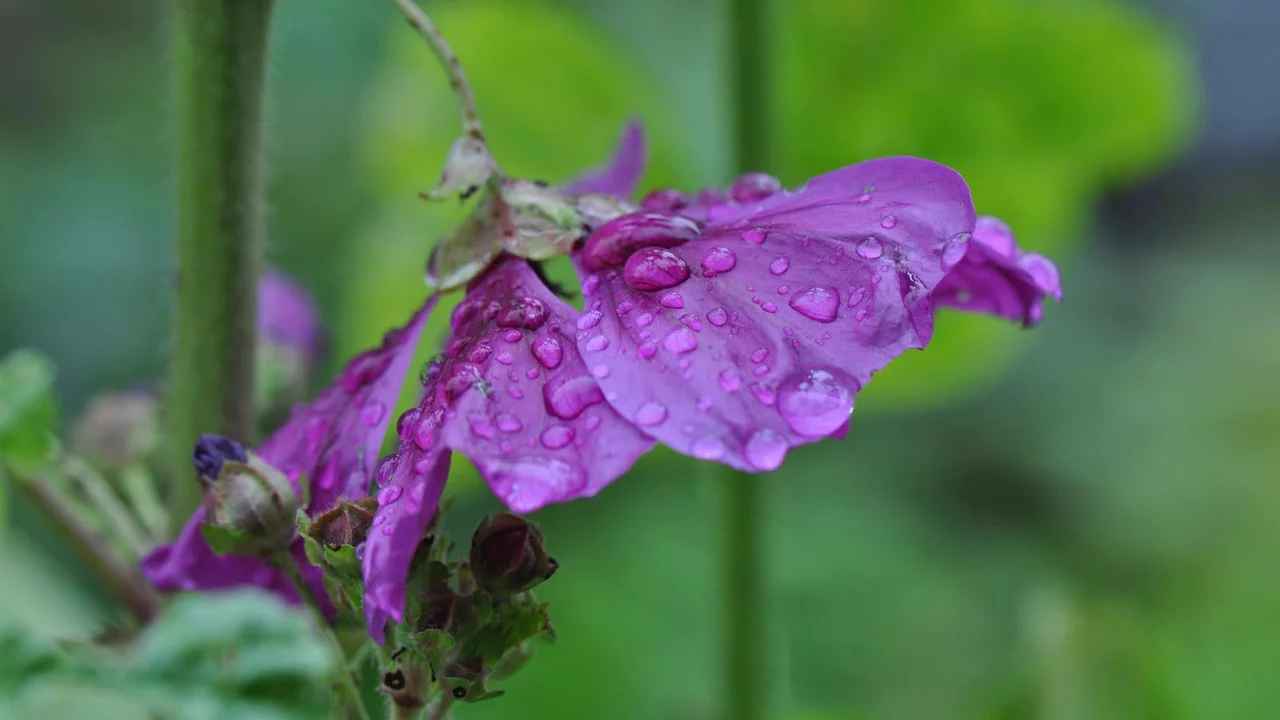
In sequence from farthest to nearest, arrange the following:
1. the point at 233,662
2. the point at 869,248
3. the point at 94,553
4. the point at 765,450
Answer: the point at 94,553
the point at 233,662
the point at 869,248
the point at 765,450

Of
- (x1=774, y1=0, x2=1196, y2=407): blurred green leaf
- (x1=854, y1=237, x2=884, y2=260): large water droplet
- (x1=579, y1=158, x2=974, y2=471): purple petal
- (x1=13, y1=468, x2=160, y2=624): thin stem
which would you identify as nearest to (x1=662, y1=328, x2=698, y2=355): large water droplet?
(x1=579, y1=158, x2=974, y2=471): purple petal

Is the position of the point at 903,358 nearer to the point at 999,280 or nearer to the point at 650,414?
the point at 999,280

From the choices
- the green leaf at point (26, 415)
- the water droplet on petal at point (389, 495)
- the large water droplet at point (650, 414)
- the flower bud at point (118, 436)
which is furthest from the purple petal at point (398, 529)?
the flower bud at point (118, 436)

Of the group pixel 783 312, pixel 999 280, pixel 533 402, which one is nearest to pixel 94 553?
pixel 533 402

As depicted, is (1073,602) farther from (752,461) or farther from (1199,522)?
(1199,522)

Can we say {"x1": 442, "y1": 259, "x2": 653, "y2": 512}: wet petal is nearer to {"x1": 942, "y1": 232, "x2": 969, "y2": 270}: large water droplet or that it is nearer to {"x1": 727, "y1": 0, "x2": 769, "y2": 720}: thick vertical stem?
{"x1": 942, "y1": 232, "x2": 969, "y2": 270}: large water droplet

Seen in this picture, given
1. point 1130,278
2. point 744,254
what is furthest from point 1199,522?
point 744,254

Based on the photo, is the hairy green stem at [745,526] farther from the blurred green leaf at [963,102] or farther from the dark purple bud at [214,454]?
the dark purple bud at [214,454]
